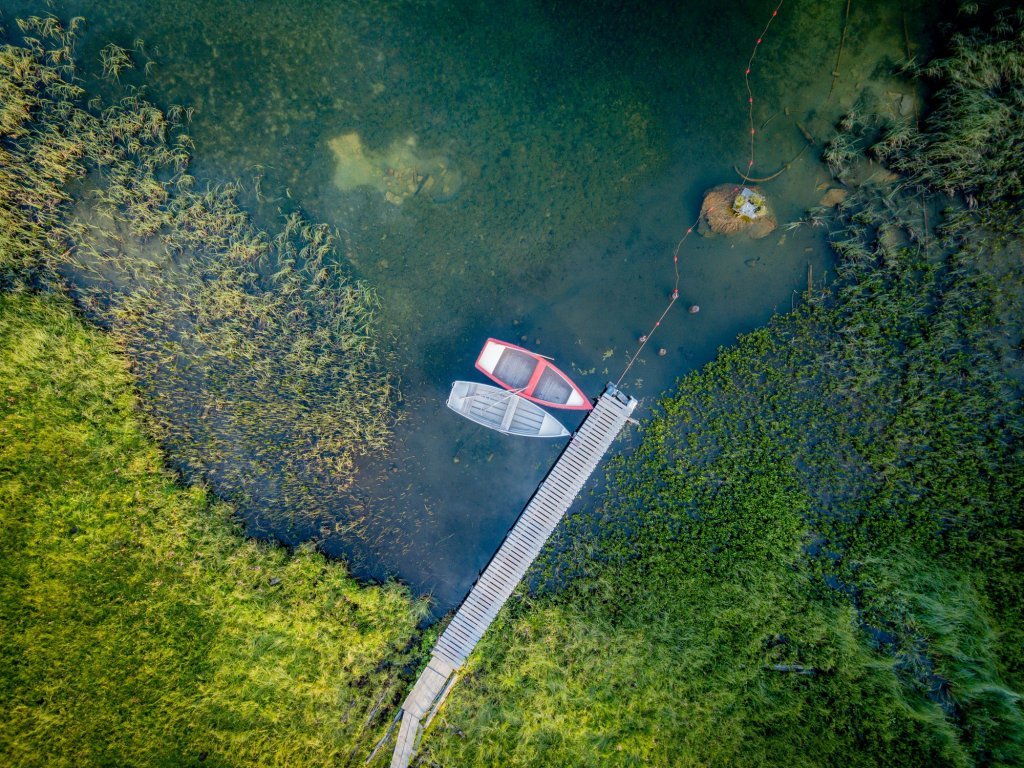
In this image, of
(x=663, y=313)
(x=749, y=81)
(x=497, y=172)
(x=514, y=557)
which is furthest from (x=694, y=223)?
(x=514, y=557)

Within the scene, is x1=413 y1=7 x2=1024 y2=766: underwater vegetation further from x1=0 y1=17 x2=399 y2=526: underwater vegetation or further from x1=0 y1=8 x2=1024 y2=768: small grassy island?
x1=0 y1=17 x2=399 y2=526: underwater vegetation

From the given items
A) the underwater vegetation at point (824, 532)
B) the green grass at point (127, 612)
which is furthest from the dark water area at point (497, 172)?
the green grass at point (127, 612)

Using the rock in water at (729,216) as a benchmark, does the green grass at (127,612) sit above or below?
below

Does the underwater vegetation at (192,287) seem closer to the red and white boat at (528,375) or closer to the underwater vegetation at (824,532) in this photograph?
the red and white boat at (528,375)

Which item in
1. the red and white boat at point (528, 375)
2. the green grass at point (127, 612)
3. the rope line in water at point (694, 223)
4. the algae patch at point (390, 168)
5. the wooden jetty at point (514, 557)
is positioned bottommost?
the green grass at point (127, 612)

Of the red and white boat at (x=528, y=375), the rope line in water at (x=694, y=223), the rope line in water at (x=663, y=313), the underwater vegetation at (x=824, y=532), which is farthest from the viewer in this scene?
the rope line in water at (x=663, y=313)
